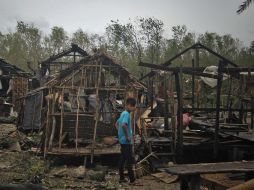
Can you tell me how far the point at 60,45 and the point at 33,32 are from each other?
11.8 feet

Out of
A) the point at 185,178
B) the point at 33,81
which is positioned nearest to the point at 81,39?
the point at 33,81

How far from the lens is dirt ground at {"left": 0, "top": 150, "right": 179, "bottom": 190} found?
903 centimetres

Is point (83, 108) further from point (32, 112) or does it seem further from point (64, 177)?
point (32, 112)

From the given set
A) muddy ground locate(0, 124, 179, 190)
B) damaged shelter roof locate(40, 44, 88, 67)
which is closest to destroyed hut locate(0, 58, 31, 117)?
damaged shelter roof locate(40, 44, 88, 67)

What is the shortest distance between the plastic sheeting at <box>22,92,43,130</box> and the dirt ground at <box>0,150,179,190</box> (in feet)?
24.3

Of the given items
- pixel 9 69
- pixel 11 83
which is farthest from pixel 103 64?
pixel 9 69

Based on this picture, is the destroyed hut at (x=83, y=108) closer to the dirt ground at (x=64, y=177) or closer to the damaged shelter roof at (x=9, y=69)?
the dirt ground at (x=64, y=177)

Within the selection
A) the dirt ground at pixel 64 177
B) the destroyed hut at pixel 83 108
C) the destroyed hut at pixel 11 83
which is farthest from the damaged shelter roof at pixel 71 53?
the dirt ground at pixel 64 177

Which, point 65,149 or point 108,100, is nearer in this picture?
point 65,149

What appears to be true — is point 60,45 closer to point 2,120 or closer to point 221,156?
point 2,120

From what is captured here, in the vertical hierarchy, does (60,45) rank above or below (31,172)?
above

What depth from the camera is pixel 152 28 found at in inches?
1287

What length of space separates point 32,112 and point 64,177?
32.7 ft

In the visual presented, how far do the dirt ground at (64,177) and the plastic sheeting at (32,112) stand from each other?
24.3 ft
